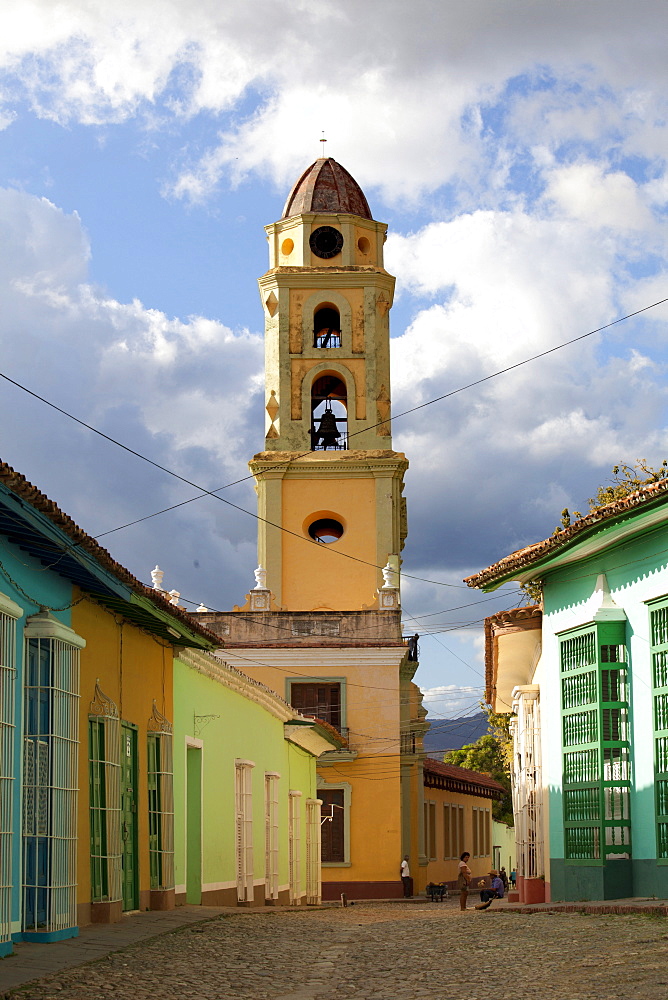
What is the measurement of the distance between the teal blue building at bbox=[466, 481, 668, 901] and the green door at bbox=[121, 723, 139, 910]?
169 inches

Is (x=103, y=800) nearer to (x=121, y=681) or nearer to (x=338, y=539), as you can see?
(x=121, y=681)

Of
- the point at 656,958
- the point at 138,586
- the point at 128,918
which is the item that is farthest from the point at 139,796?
the point at 656,958

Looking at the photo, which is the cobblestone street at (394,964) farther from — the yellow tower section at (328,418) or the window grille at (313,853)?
the yellow tower section at (328,418)

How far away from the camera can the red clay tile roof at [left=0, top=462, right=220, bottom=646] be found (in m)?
9.50

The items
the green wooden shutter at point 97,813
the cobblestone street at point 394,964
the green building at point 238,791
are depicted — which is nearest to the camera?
the cobblestone street at point 394,964

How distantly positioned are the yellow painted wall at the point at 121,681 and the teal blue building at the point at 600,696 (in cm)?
374

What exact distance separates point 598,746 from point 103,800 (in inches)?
187

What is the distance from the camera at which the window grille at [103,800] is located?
13359 millimetres

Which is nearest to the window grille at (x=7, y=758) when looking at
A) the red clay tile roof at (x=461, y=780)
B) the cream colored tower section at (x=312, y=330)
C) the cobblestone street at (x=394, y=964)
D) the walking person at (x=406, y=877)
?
the cobblestone street at (x=394, y=964)

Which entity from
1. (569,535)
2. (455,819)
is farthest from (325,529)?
(569,535)

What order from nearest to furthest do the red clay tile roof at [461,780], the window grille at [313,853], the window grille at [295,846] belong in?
the window grille at [295,846]
the window grille at [313,853]
the red clay tile roof at [461,780]

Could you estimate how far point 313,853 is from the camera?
92.2 ft

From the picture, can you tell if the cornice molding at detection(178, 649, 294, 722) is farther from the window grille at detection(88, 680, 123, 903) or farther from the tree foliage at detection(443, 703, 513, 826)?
the tree foliage at detection(443, 703, 513, 826)

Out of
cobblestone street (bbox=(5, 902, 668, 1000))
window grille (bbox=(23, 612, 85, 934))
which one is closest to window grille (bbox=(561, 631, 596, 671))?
cobblestone street (bbox=(5, 902, 668, 1000))
